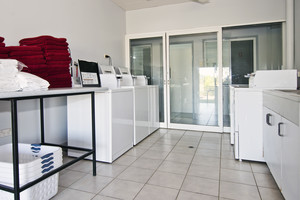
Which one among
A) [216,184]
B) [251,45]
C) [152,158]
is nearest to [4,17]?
[152,158]

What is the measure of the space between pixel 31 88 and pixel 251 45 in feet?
12.0

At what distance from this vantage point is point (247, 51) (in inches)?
146

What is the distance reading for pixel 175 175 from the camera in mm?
2088

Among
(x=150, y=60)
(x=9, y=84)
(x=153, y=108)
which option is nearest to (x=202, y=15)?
(x=150, y=60)

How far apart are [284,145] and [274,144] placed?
0.30 metres

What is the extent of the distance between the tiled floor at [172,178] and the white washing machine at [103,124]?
18cm

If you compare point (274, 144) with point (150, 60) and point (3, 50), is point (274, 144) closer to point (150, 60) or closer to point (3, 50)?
point (3, 50)

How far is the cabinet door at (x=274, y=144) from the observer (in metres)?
1.60

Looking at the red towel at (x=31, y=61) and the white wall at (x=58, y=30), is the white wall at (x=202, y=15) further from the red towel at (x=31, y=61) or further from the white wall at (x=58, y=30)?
the red towel at (x=31, y=61)

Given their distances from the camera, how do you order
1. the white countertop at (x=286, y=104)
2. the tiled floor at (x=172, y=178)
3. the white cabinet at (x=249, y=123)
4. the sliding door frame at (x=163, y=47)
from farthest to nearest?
the sliding door frame at (x=163, y=47), the white cabinet at (x=249, y=123), the tiled floor at (x=172, y=178), the white countertop at (x=286, y=104)

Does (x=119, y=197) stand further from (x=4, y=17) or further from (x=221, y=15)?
(x=221, y=15)

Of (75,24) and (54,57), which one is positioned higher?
(75,24)

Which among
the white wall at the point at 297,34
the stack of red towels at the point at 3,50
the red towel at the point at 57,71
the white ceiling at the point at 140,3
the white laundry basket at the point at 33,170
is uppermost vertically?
the white ceiling at the point at 140,3

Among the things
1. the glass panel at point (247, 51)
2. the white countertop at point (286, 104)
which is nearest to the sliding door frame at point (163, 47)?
the glass panel at point (247, 51)
